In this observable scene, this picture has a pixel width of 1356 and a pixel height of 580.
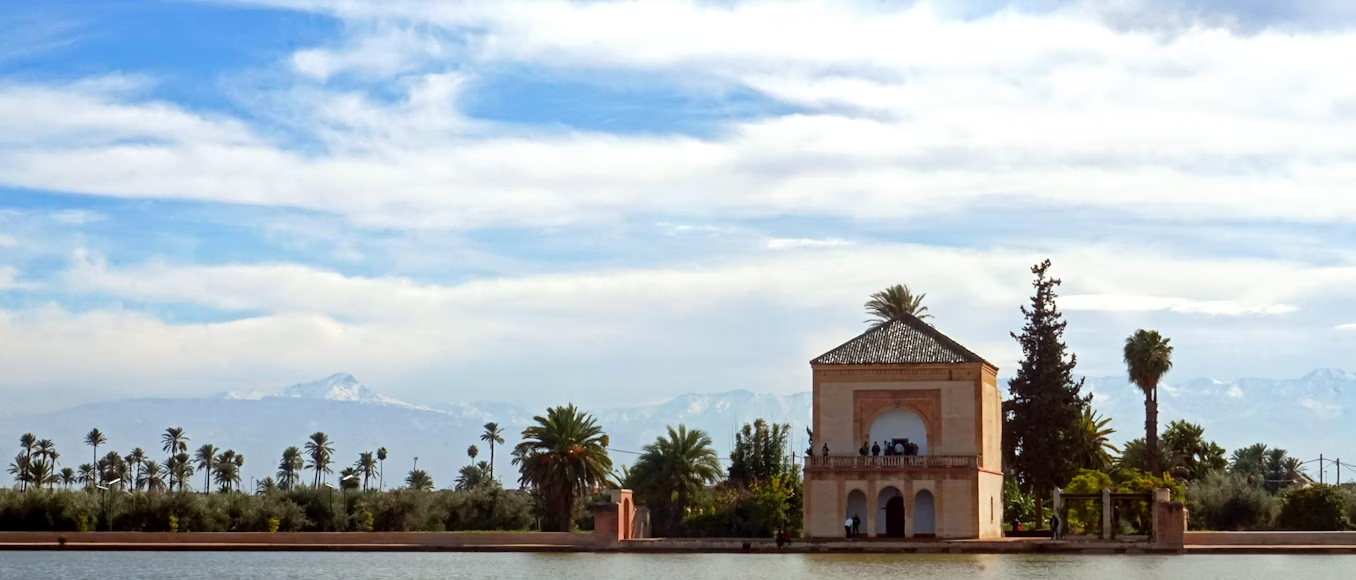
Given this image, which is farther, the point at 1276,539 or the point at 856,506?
the point at 856,506

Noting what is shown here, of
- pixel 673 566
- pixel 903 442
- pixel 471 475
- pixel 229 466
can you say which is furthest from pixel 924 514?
pixel 229 466

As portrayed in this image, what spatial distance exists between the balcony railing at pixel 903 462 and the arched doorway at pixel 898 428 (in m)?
1.30

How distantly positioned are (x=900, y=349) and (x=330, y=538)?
58.8ft

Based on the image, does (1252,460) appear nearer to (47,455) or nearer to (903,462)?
(903,462)

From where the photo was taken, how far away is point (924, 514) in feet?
160

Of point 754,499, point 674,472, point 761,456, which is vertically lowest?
point 754,499

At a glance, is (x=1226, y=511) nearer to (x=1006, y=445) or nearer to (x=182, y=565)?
(x=1006, y=445)

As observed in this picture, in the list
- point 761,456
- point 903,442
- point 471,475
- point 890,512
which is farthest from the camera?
point 471,475

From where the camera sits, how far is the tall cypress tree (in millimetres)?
54438

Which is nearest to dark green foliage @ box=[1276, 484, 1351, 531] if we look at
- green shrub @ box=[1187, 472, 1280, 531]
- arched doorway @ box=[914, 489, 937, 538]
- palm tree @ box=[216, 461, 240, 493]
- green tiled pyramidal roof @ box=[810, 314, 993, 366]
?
green shrub @ box=[1187, 472, 1280, 531]

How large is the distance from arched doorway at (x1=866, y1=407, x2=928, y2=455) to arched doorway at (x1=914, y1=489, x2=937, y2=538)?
1.48 metres

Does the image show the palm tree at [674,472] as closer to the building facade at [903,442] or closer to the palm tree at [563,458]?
the palm tree at [563,458]

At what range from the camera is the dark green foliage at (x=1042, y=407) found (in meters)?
54.4

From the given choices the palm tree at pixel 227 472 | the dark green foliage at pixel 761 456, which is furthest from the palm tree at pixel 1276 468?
the palm tree at pixel 227 472
